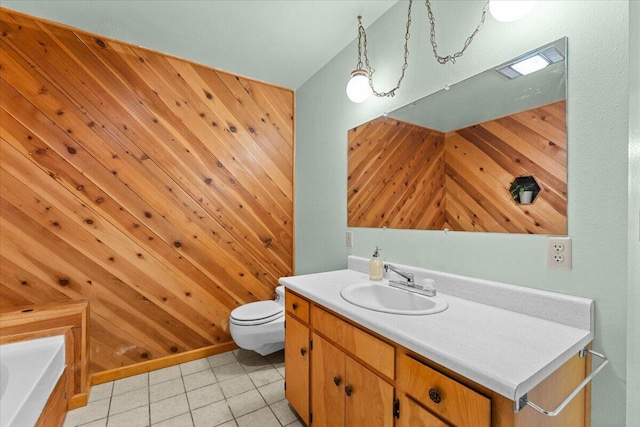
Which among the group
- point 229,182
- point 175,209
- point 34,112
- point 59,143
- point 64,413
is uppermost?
point 34,112

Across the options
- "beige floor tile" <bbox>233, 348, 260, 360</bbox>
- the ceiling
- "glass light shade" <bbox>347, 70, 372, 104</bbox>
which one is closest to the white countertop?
"glass light shade" <bbox>347, 70, 372, 104</bbox>

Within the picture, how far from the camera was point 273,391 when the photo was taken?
1877 millimetres

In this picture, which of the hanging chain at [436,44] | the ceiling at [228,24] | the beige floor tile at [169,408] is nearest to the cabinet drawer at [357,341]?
the beige floor tile at [169,408]

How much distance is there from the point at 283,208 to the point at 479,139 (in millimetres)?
1848

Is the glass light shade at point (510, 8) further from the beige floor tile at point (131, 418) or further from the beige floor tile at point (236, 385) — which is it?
the beige floor tile at point (131, 418)

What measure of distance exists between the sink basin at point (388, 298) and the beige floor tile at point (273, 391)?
965 mm

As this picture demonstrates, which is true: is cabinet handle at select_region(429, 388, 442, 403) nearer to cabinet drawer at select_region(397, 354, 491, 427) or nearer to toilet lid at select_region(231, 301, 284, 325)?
cabinet drawer at select_region(397, 354, 491, 427)

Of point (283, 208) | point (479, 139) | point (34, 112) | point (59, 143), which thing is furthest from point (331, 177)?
point (34, 112)

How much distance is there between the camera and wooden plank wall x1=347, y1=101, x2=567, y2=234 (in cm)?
105

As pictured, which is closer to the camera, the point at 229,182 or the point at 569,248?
the point at 569,248

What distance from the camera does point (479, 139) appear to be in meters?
1.28

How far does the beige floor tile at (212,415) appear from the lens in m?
1.60

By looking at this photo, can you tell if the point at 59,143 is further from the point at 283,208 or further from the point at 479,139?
the point at 479,139

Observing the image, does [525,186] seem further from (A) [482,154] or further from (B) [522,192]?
(A) [482,154]
